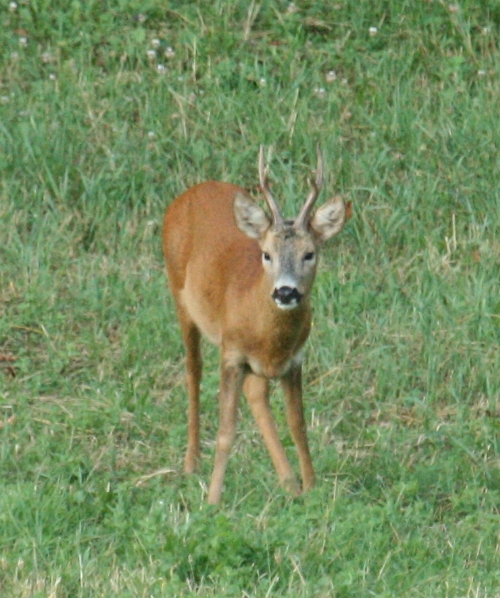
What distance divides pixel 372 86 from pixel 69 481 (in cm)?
435

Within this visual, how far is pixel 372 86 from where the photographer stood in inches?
406

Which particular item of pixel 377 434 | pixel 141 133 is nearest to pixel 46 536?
pixel 377 434

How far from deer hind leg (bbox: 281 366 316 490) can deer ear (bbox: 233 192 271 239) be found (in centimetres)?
63

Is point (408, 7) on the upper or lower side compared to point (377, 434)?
upper

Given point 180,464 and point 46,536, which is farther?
point 180,464

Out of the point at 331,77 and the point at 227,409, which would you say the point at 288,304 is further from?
the point at 331,77

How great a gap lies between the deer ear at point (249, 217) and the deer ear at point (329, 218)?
21 centimetres

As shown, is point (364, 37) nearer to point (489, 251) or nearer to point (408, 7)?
point (408, 7)

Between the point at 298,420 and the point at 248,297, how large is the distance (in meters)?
0.58

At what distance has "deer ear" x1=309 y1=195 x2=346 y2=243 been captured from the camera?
6.78 meters

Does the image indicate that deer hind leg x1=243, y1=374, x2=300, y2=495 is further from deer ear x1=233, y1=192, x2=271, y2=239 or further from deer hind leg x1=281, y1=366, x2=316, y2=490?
deer ear x1=233, y1=192, x2=271, y2=239

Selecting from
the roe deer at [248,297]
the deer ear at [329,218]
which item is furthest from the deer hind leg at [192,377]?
the deer ear at [329,218]

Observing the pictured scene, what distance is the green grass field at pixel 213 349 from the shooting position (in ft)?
19.3

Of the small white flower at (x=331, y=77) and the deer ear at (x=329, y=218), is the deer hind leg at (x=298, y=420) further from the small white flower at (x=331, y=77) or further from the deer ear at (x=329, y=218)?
the small white flower at (x=331, y=77)
